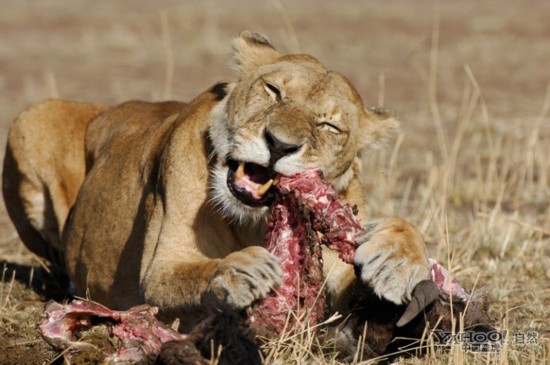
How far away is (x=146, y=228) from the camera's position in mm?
4977

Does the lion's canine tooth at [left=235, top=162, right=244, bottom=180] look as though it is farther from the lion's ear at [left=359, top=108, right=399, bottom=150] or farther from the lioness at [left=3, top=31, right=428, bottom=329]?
the lion's ear at [left=359, top=108, right=399, bottom=150]

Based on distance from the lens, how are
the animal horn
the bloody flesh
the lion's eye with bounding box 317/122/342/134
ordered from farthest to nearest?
1. the lion's eye with bounding box 317/122/342/134
2. the bloody flesh
3. the animal horn

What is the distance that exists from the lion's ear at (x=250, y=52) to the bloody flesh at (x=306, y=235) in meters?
0.91

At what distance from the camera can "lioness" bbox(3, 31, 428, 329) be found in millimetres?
4090

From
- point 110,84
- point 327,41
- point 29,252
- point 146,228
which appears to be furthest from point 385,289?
point 327,41

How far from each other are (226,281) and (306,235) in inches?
17.7

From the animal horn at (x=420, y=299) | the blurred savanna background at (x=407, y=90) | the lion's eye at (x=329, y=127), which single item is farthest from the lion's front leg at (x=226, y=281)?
the lion's eye at (x=329, y=127)

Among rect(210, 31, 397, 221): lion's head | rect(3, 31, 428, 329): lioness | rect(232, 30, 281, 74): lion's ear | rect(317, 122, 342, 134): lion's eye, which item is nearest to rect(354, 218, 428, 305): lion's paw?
rect(3, 31, 428, 329): lioness

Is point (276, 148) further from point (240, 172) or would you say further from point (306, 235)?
point (306, 235)

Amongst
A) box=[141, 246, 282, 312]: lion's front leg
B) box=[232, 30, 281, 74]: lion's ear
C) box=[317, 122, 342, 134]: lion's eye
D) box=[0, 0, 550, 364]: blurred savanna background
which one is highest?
box=[232, 30, 281, 74]: lion's ear

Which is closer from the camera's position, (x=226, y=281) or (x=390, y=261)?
(x=226, y=281)

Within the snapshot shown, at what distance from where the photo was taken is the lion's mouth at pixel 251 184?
167 inches

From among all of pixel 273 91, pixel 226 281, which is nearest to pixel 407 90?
pixel 273 91

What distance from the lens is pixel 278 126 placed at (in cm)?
416
